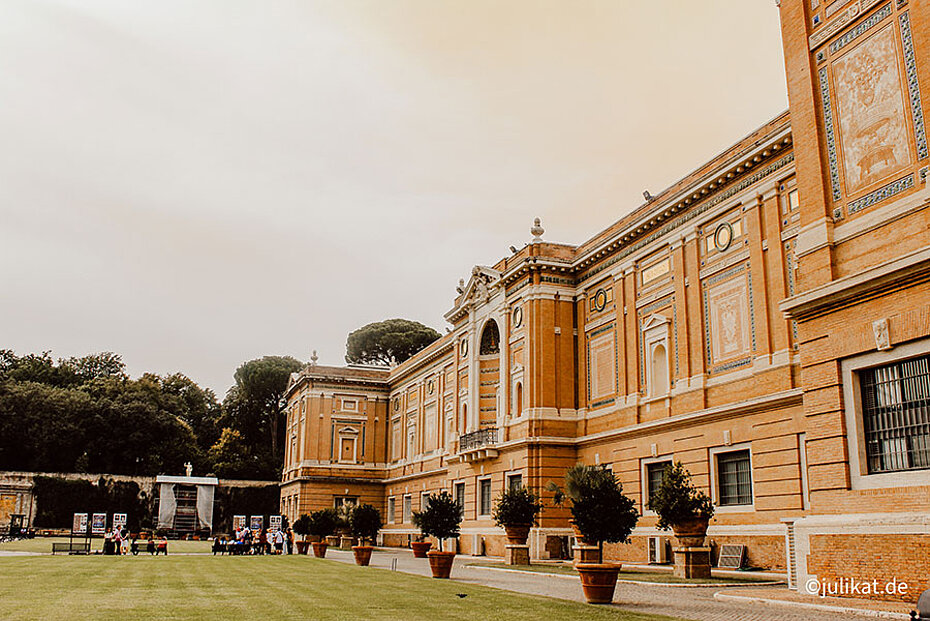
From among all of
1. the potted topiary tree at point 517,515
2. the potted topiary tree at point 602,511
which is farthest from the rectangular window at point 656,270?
the potted topiary tree at point 602,511

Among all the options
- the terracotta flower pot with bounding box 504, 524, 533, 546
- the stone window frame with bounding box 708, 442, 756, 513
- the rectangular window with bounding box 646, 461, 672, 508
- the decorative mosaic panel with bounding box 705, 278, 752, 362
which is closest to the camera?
the stone window frame with bounding box 708, 442, 756, 513

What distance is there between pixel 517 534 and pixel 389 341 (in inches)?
2064

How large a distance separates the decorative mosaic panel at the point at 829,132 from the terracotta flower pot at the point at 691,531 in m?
8.70

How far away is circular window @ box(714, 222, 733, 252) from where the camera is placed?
24.2m

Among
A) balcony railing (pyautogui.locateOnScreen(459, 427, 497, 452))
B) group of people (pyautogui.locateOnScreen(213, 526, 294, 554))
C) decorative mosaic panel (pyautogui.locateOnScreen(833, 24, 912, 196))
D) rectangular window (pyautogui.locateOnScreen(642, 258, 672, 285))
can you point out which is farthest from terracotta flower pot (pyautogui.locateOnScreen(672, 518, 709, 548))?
group of people (pyautogui.locateOnScreen(213, 526, 294, 554))

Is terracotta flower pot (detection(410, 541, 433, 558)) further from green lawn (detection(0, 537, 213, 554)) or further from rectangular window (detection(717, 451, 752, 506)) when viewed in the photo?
green lawn (detection(0, 537, 213, 554))

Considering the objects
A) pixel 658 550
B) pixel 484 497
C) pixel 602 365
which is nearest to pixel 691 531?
pixel 658 550

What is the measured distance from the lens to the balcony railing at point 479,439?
35.2 meters

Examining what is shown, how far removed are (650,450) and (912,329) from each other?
49.5 ft

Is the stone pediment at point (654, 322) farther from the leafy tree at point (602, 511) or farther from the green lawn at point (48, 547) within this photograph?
the green lawn at point (48, 547)

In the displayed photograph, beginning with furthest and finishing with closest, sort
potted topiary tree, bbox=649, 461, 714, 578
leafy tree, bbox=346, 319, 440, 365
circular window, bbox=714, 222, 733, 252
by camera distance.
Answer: leafy tree, bbox=346, 319, 440, 365 < circular window, bbox=714, 222, 733, 252 < potted topiary tree, bbox=649, 461, 714, 578

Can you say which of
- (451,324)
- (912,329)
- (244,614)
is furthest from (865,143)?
(451,324)

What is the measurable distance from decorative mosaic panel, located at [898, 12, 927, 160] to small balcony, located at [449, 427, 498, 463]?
23421 mm

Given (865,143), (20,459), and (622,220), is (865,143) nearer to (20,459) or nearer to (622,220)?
(622,220)
